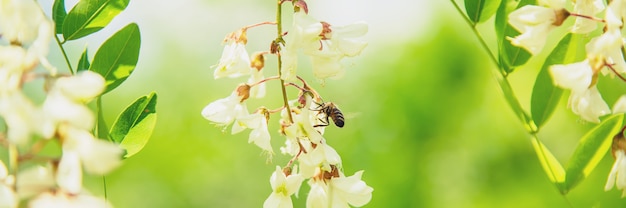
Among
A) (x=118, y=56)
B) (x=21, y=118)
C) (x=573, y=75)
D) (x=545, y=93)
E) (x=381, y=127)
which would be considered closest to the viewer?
(x=21, y=118)

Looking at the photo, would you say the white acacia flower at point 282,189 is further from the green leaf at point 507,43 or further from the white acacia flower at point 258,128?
the green leaf at point 507,43

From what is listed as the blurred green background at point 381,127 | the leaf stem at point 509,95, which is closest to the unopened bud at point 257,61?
the leaf stem at point 509,95

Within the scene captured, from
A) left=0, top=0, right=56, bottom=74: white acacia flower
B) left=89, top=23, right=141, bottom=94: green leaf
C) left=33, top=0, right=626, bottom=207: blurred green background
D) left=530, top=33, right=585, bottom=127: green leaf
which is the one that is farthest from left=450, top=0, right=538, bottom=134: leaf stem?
left=33, top=0, right=626, bottom=207: blurred green background

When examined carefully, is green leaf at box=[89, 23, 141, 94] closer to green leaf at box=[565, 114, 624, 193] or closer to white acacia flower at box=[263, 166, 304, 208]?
white acacia flower at box=[263, 166, 304, 208]

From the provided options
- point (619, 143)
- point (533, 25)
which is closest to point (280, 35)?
point (533, 25)

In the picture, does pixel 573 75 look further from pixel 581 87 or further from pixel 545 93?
pixel 545 93

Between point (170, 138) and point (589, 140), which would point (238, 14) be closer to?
point (170, 138)
